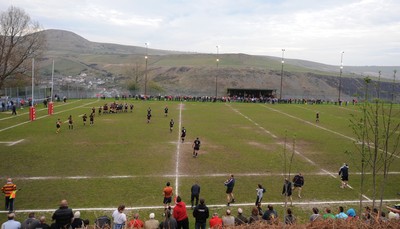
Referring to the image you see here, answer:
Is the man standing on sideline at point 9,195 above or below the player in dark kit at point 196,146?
below

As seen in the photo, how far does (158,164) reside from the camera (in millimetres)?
20156

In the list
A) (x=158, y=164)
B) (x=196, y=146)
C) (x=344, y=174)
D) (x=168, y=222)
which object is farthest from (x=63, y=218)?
(x=344, y=174)

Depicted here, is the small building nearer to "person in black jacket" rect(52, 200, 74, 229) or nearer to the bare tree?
the bare tree

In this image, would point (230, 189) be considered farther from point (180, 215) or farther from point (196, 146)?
point (196, 146)

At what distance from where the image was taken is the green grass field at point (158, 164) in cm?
1476

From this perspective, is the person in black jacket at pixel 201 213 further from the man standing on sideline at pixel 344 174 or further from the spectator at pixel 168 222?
the man standing on sideline at pixel 344 174

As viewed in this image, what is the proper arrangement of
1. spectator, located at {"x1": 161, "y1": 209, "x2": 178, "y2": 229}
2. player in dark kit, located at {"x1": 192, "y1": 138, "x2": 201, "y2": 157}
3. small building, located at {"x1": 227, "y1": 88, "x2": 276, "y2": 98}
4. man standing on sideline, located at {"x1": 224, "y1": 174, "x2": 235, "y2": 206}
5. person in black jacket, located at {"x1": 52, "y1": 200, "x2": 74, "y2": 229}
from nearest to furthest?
spectator, located at {"x1": 161, "y1": 209, "x2": 178, "y2": 229} < person in black jacket, located at {"x1": 52, "y1": 200, "x2": 74, "y2": 229} < man standing on sideline, located at {"x1": 224, "y1": 174, "x2": 235, "y2": 206} < player in dark kit, located at {"x1": 192, "y1": 138, "x2": 201, "y2": 157} < small building, located at {"x1": 227, "y1": 88, "x2": 276, "y2": 98}

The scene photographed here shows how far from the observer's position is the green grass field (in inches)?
581

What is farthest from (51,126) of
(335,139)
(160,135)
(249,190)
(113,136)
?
(335,139)

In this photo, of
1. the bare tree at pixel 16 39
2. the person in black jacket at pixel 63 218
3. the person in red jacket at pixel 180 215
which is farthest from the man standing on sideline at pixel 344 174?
the bare tree at pixel 16 39

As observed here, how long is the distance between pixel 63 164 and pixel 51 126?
1485 cm

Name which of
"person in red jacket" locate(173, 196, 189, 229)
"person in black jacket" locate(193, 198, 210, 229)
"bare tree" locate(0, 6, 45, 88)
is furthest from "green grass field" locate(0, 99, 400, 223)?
"bare tree" locate(0, 6, 45, 88)

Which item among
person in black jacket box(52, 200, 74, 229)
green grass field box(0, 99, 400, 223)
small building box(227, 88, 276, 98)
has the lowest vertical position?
green grass field box(0, 99, 400, 223)

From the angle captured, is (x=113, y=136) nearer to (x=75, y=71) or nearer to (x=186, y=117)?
(x=186, y=117)
